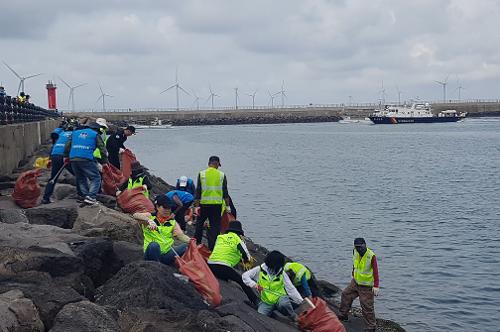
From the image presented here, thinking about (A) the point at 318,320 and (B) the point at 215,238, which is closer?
(A) the point at 318,320

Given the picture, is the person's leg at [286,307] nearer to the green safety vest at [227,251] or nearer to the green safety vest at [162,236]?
the green safety vest at [227,251]

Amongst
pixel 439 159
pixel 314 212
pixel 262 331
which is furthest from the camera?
pixel 439 159

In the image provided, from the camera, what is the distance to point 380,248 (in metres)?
19.7

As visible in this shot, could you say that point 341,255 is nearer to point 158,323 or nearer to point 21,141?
point 21,141

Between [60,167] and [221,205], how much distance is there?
12.5 ft

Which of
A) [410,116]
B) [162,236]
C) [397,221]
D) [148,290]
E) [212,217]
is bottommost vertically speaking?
[397,221]

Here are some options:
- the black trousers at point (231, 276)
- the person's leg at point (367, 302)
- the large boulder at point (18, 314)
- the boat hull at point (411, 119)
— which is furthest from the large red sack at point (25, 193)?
the boat hull at point (411, 119)

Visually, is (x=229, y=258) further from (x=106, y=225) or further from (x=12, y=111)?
(x=12, y=111)

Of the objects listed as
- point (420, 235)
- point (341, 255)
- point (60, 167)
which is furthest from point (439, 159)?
point (60, 167)

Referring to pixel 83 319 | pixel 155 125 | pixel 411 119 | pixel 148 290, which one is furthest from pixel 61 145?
pixel 155 125

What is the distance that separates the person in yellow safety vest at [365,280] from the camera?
10.9 metres

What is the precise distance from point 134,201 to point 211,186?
2.24 metres

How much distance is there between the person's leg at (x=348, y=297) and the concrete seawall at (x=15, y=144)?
9.40 m

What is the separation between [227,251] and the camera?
957 centimetres
